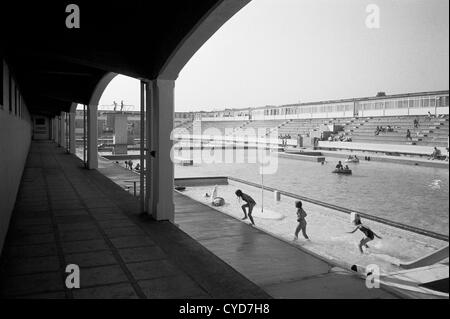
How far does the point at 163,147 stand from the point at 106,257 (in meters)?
2.45

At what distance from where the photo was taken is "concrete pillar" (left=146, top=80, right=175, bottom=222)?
6.45 metres

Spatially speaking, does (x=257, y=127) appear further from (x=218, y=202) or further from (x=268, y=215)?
(x=268, y=215)

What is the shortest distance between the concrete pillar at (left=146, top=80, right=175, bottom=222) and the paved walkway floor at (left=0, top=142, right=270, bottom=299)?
1.12ft

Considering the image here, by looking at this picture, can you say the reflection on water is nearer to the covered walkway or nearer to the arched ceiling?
the covered walkway

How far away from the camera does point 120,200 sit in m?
8.14

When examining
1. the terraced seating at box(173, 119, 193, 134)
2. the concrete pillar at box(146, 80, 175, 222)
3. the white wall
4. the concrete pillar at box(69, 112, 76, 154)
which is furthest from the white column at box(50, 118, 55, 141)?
the terraced seating at box(173, 119, 193, 134)

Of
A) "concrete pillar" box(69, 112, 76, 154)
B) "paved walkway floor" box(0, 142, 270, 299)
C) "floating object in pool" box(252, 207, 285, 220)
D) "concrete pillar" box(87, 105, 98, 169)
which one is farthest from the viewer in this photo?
"concrete pillar" box(69, 112, 76, 154)

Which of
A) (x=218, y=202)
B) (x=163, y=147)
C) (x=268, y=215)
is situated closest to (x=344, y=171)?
(x=218, y=202)

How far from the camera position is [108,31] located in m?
5.73

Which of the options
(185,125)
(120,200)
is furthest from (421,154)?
(185,125)

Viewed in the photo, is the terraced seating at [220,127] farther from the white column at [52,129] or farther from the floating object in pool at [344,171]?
the floating object in pool at [344,171]

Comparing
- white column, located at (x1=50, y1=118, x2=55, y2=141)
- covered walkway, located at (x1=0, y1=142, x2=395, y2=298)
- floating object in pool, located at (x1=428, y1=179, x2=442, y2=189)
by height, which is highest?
white column, located at (x1=50, y1=118, x2=55, y2=141)

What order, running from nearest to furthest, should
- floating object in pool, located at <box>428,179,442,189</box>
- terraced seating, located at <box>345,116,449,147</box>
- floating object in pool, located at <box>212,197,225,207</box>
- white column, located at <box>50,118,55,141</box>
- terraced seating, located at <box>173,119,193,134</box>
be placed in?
floating object in pool, located at <box>212,197,225,207</box> → floating object in pool, located at <box>428,179,442,189</box> → terraced seating, located at <box>345,116,449,147</box> → white column, located at <box>50,118,55,141</box> → terraced seating, located at <box>173,119,193,134</box>

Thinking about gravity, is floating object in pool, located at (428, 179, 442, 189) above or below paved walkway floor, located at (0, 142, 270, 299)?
below
